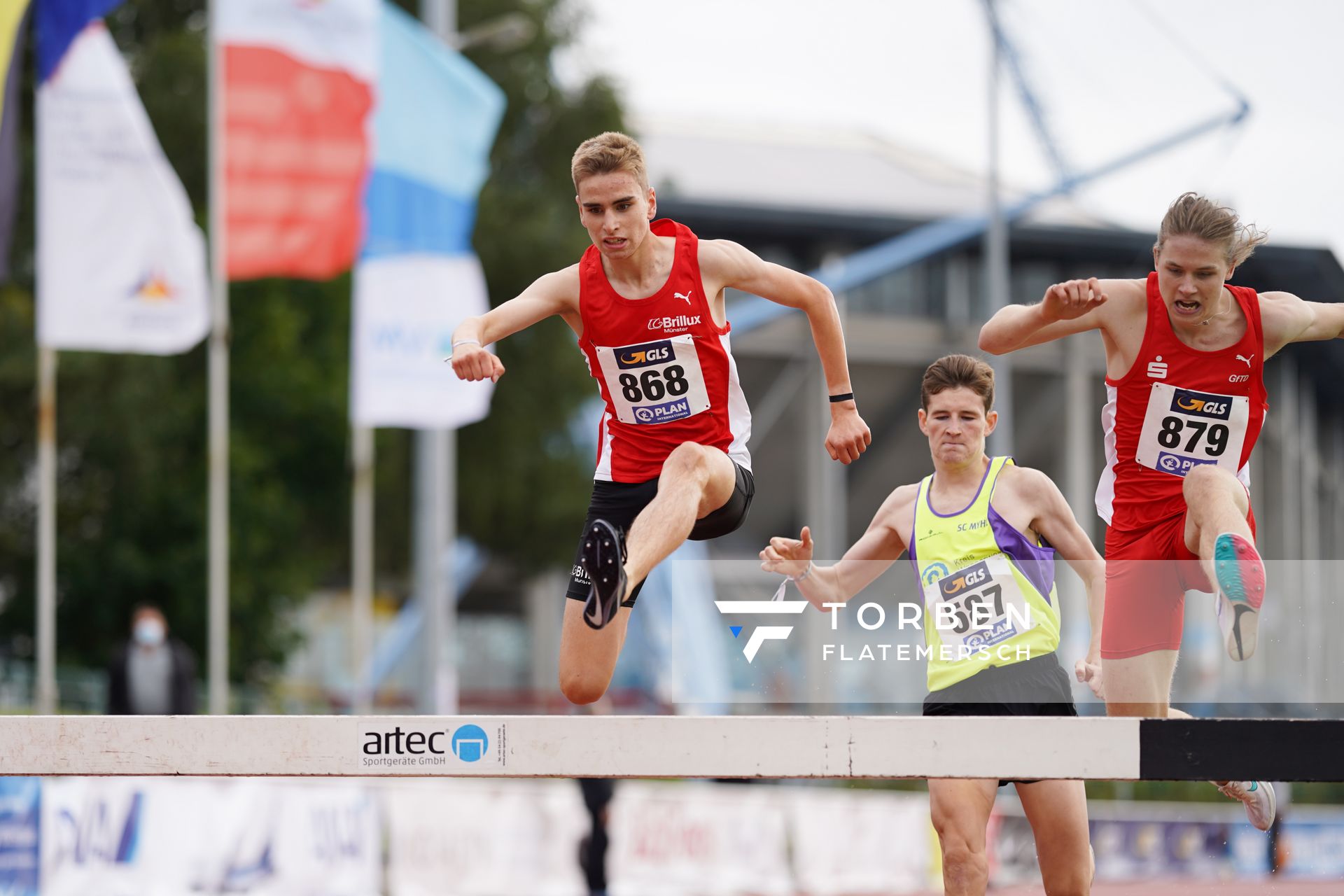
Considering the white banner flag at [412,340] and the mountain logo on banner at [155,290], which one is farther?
the white banner flag at [412,340]

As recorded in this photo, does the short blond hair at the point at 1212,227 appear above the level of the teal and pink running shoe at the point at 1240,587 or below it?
above

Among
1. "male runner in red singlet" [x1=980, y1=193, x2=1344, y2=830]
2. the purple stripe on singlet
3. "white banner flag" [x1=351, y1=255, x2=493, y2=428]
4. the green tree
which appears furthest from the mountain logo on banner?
the purple stripe on singlet

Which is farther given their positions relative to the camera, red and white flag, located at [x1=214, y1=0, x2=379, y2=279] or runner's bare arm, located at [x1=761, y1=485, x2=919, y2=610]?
red and white flag, located at [x1=214, y1=0, x2=379, y2=279]

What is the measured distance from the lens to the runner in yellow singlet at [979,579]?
6258mm

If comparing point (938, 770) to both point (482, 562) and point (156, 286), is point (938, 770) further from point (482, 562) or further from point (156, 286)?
point (482, 562)

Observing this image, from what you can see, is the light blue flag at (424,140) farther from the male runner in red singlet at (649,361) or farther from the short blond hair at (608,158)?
the short blond hair at (608,158)

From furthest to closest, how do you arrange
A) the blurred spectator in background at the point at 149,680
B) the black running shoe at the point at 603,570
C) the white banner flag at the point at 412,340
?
1. the white banner flag at the point at 412,340
2. the blurred spectator in background at the point at 149,680
3. the black running shoe at the point at 603,570

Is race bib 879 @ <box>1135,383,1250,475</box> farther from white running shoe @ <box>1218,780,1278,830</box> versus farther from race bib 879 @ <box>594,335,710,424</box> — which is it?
race bib 879 @ <box>594,335,710,424</box>

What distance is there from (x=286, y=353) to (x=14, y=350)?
3.88 metres

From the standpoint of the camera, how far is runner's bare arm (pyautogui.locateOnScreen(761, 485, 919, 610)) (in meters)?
6.77

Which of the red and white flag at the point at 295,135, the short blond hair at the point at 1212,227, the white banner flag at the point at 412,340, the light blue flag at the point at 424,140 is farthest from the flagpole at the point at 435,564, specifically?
the short blond hair at the point at 1212,227

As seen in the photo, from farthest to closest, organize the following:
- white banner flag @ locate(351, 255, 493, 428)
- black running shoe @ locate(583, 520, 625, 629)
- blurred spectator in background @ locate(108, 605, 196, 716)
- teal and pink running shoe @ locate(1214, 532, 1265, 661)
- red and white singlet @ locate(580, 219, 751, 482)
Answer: white banner flag @ locate(351, 255, 493, 428) < blurred spectator in background @ locate(108, 605, 196, 716) < red and white singlet @ locate(580, 219, 751, 482) < black running shoe @ locate(583, 520, 625, 629) < teal and pink running shoe @ locate(1214, 532, 1265, 661)

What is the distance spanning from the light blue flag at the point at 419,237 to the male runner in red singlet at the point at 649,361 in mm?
10261

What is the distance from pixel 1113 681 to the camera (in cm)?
676
